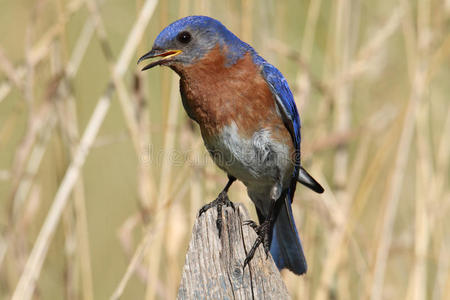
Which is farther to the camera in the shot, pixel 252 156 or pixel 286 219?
pixel 286 219

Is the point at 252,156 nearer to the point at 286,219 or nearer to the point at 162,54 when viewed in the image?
the point at 286,219

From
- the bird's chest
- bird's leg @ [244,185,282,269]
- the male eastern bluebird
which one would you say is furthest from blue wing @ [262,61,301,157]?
bird's leg @ [244,185,282,269]

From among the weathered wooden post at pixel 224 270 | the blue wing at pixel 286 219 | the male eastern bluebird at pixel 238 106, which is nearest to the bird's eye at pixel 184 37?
the male eastern bluebird at pixel 238 106

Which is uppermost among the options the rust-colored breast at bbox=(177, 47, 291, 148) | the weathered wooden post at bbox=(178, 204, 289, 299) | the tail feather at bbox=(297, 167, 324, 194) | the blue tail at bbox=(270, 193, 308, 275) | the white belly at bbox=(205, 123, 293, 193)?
the rust-colored breast at bbox=(177, 47, 291, 148)

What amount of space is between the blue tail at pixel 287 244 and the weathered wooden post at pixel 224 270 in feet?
3.19

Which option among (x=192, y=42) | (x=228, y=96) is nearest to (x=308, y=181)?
(x=228, y=96)

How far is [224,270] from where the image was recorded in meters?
2.04

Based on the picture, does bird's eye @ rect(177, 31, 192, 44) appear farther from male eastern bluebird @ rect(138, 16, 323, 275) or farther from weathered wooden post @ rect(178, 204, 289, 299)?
weathered wooden post @ rect(178, 204, 289, 299)

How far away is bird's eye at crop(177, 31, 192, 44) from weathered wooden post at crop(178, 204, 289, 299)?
1.07 metres

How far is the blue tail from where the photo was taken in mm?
3076

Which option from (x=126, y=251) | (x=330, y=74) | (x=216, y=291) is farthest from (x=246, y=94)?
(x=216, y=291)

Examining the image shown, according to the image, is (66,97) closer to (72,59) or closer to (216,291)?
(72,59)

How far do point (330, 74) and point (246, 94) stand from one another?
698 mm

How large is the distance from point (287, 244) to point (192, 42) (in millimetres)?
1038
